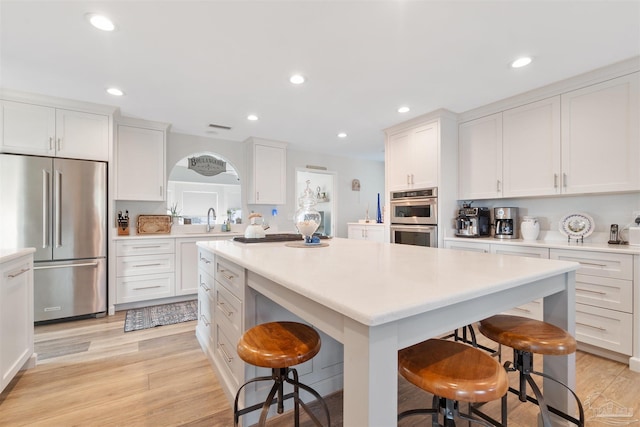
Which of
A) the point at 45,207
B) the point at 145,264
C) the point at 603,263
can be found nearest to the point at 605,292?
the point at 603,263

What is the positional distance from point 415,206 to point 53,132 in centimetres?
418

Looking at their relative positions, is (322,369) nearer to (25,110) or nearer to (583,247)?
(583,247)

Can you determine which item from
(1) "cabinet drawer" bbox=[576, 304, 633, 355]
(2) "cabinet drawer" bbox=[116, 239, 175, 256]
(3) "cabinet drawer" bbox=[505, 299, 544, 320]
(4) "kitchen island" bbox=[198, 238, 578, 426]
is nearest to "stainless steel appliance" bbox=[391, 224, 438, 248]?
(3) "cabinet drawer" bbox=[505, 299, 544, 320]

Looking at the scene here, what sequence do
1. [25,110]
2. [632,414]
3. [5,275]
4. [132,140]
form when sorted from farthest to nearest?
[132,140] → [25,110] → [5,275] → [632,414]

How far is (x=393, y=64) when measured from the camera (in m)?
2.35

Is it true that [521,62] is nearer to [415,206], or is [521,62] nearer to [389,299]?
[415,206]

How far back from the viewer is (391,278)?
107cm

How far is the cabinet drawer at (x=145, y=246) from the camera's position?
11.2 feet

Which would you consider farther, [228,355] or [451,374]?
[228,355]

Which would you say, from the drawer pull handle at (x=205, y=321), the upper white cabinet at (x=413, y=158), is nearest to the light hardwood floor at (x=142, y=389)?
the drawer pull handle at (x=205, y=321)

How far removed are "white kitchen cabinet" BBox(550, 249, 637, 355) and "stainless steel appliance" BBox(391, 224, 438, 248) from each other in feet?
4.15

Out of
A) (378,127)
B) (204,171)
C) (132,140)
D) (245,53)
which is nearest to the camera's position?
(245,53)

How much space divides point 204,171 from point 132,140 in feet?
3.69

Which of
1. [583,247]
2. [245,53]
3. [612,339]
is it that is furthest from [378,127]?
[612,339]
